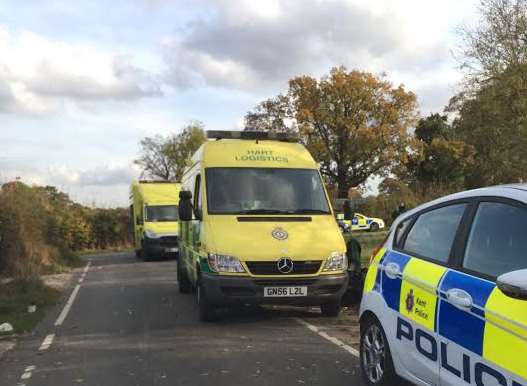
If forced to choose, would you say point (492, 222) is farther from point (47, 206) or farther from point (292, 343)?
point (47, 206)

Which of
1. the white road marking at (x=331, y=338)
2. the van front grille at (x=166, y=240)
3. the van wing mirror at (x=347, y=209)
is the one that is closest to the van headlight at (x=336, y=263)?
the white road marking at (x=331, y=338)

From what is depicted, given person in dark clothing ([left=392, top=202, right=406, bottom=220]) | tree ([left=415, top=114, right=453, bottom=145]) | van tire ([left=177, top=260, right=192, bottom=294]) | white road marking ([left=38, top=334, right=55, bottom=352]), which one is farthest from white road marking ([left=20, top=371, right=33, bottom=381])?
tree ([left=415, top=114, right=453, bottom=145])

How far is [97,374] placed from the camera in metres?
6.11

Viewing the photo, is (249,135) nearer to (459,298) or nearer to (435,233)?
(435,233)

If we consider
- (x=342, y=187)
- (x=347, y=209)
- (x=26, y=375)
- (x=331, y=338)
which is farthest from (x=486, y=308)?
(x=342, y=187)

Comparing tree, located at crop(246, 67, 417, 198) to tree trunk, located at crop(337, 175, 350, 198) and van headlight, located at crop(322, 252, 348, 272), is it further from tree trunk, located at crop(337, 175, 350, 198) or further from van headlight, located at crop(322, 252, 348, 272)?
van headlight, located at crop(322, 252, 348, 272)

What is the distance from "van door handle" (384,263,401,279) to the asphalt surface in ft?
4.52

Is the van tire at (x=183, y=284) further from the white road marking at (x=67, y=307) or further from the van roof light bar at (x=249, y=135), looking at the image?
the van roof light bar at (x=249, y=135)

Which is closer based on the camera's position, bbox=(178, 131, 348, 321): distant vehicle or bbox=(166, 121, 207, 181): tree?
bbox=(178, 131, 348, 321): distant vehicle

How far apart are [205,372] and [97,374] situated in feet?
3.53

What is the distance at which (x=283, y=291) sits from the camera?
26.8 ft

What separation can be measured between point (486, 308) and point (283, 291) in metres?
4.91

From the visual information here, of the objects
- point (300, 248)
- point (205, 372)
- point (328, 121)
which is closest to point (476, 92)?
point (300, 248)

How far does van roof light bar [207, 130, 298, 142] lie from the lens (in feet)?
34.1
